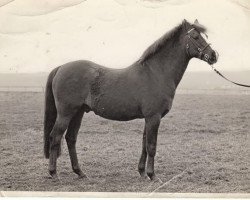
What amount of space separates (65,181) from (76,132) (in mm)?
368

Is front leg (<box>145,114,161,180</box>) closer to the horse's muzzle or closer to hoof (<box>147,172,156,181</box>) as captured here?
hoof (<box>147,172,156,181</box>)

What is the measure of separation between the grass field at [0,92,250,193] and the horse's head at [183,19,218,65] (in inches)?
21.7

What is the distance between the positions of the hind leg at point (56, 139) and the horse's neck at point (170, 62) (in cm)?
74

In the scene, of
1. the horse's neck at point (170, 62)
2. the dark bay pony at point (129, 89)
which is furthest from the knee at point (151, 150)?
the horse's neck at point (170, 62)

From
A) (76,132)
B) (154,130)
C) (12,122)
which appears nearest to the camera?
(154,130)

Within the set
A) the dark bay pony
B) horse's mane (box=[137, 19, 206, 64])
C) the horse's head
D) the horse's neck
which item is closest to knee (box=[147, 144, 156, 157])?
the dark bay pony

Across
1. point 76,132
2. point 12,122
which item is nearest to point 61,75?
point 76,132

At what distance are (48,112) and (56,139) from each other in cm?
22

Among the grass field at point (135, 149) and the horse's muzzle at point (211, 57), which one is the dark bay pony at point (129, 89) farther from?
the grass field at point (135, 149)

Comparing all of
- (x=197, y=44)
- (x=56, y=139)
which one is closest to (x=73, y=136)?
(x=56, y=139)

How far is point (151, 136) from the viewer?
256 cm

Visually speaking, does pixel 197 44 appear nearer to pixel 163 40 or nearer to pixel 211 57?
pixel 211 57

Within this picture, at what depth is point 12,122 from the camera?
295cm

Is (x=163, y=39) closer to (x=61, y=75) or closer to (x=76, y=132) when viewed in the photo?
(x=61, y=75)
